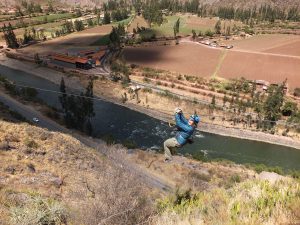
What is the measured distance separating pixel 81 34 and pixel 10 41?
2687cm

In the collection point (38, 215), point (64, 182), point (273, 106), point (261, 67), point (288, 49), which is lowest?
point (273, 106)

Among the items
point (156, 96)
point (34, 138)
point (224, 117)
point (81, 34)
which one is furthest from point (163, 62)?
point (34, 138)

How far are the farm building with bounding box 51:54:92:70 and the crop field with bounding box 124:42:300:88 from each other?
37.3 feet

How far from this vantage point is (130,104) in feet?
239

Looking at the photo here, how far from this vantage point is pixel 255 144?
201ft

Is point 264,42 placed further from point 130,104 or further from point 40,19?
point 40,19

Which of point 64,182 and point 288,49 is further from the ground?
point 64,182

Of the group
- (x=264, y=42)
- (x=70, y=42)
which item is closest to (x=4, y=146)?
(x=70, y=42)

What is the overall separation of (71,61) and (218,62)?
124ft

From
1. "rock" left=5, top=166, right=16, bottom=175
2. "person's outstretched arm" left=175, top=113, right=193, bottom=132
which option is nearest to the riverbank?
"rock" left=5, top=166, right=16, bottom=175

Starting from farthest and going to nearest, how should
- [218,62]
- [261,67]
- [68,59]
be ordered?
[68,59], [218,62], [261,67]

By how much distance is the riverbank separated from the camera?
61250 millimetres

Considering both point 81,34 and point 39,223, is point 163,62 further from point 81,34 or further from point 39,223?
point 39,223

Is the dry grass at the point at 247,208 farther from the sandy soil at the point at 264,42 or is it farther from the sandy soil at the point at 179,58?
the sandy soil at the point at 264,42
